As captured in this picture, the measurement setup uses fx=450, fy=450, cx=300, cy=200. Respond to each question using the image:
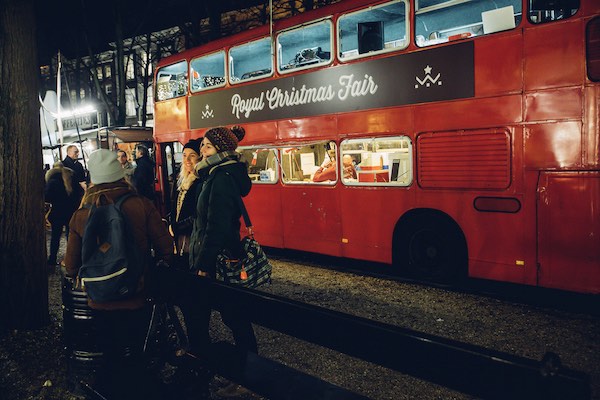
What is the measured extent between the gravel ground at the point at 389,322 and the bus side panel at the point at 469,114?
2233 mm

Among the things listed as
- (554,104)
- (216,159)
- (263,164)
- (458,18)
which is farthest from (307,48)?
(216,159)

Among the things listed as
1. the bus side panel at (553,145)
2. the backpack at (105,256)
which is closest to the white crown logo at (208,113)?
the bus side panel at (553,145)

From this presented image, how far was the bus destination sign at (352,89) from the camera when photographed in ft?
19.4

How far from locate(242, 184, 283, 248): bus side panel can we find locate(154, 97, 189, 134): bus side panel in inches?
94.3

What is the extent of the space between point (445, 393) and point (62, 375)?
10.3 feet

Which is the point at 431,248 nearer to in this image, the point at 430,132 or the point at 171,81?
the point at 430,132

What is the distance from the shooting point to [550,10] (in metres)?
5.17

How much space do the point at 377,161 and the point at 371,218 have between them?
87 cm

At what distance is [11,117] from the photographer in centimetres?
440

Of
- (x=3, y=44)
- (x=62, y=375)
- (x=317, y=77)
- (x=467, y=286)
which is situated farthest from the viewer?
(x=317, y=77)

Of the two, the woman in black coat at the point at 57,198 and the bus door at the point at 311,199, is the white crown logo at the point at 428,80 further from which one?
the woman in black coat at the point at 57,198

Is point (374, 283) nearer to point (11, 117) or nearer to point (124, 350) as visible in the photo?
point (124, 350)

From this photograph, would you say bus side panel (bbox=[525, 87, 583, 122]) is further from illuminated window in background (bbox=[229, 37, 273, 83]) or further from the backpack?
the backpack

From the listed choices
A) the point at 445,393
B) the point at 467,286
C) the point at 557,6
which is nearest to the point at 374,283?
the point at 467,286
